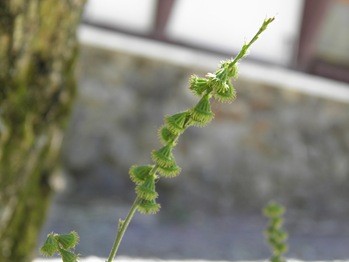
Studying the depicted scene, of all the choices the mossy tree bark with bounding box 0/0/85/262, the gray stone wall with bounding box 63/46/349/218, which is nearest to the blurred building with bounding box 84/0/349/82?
the gray stone wall with bounding box 63/46/349/218

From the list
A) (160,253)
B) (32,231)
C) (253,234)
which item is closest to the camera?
(32,231)

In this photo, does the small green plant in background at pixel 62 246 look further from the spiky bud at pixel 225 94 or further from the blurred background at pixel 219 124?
the blurred background at pixel 219 124

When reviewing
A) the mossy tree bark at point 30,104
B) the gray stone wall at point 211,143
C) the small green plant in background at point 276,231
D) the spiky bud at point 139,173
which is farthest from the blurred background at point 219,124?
the spiky bud at point 139,173

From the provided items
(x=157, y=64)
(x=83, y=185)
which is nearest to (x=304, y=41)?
(x=157, y=64)

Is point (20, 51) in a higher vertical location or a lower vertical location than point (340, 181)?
lower

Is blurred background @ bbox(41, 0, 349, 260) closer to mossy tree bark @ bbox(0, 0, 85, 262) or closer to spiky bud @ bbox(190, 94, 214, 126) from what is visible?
mossy tree bark @ bbox(0, 0, 85, 262)

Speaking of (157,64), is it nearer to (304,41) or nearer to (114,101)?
(114,101)

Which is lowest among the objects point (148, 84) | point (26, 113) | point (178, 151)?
point (26, 113)
